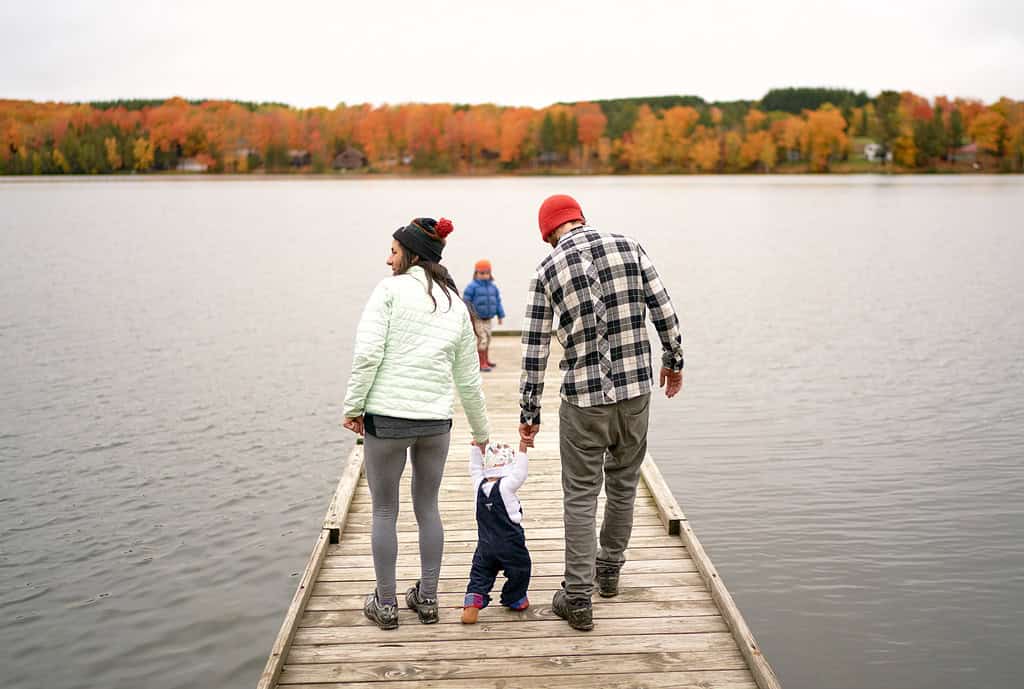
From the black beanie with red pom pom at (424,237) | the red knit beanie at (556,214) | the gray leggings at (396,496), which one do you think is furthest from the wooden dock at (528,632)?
the red knit beanie at (556,214)

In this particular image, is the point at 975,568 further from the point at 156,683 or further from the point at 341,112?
the point at 341,112

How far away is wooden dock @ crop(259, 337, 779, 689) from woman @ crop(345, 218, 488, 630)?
395mm

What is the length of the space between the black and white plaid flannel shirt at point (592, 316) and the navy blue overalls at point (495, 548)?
1.67 feet

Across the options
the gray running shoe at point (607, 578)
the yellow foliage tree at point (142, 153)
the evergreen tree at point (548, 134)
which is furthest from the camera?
the evergreen tree at point (548, 134)

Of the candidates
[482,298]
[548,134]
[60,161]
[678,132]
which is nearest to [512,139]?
[548,134]

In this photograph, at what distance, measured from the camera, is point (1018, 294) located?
21906mm

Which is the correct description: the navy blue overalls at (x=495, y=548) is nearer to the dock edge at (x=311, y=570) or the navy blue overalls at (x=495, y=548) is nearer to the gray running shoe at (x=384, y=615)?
the gray running shoe at (x=384, y=615)

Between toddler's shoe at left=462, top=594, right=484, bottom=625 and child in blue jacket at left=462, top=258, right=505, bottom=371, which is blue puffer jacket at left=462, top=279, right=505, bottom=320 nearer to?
child in blue jacket at left=462, top=258, right=505, bottom=371

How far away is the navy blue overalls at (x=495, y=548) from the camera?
14.7 feet

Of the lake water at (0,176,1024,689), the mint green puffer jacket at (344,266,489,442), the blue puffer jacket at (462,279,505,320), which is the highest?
the mint green puffer jacket at (344,266,489,442)

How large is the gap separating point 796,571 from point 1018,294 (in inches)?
697

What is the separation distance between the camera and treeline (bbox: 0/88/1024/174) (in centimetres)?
12569

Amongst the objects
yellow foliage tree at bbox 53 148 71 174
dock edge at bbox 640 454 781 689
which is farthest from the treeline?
dock edge at bbox 640 454 781 689

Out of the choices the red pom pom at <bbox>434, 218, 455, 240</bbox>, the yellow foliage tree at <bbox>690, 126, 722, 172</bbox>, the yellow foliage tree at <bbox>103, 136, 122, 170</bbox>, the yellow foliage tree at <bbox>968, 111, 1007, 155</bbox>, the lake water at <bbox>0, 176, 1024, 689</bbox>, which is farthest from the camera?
the yellow foliage tree at <bbox>690, 126, 722, 172</bbox>
